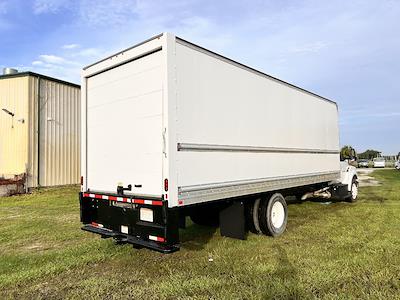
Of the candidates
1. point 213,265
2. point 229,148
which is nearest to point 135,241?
point 213,265

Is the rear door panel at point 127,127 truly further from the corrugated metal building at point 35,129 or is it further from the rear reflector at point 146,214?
the corrugated metal building at point 35,129

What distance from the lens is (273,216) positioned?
754 centimetres

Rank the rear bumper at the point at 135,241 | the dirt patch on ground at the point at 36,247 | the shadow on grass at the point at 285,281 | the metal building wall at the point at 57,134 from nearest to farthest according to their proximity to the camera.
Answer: the shadow on grass at the point at 285,281
the rear bumper at the point at 135,241
the dirt patch on ground at the point at 36,247
the metal building wall at the point at 57,134

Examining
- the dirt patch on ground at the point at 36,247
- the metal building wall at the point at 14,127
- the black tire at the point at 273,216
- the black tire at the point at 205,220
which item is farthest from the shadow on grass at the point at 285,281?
the metal building wall at the point at 14,127

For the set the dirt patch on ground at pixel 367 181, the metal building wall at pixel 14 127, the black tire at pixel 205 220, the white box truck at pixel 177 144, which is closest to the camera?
the white box truck at pixel 177 144

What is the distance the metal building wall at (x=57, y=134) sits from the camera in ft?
58.6

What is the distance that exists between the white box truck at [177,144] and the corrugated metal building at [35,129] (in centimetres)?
1224

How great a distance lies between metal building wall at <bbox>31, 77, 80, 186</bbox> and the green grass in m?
9.81

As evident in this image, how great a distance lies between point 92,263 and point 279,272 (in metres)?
3.06

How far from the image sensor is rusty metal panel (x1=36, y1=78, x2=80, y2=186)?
1795 cm

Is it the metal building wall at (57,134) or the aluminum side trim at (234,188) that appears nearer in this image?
the aluminum side trim at (234,188)

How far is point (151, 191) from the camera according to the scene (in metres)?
5.31

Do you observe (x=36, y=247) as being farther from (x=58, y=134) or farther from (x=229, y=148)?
(x=58, y=134)

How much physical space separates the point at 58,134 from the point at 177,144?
51.0 ft
